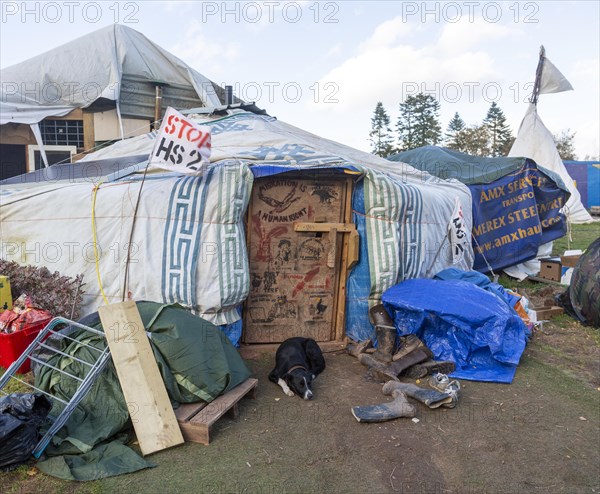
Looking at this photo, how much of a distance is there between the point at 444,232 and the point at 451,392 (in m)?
3.00

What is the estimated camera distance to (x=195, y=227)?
16.5 ft

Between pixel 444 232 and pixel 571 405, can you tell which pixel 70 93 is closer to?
pixel 444 232

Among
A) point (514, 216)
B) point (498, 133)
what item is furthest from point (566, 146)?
point (514, 216)

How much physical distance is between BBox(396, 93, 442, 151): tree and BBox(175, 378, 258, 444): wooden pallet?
39.1m

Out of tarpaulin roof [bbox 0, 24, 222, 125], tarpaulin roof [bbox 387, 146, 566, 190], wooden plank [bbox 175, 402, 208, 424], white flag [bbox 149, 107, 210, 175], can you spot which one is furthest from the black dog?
tarpaulin roof [bbox 0, 24, 222, 125]

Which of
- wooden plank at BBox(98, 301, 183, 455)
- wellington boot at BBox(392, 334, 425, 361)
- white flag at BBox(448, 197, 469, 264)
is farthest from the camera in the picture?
white flag at BBox(448, 197, 469, 264)

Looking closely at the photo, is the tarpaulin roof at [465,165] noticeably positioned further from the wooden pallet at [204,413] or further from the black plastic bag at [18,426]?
the black plastic bag at [18,426]

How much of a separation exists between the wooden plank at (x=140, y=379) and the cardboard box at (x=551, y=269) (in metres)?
8.07

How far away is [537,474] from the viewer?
3.36 meters

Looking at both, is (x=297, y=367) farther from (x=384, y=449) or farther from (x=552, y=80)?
(x=552, y=80)

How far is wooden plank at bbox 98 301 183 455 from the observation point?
11.6 ft

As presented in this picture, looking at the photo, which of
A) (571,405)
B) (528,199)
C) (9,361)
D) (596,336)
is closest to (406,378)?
(571,405)

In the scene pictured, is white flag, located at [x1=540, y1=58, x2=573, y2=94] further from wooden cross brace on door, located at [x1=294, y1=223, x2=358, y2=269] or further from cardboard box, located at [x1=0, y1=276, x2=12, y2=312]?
cardboard box, located at [x1=0, y1=276, x2=12, y2=312]

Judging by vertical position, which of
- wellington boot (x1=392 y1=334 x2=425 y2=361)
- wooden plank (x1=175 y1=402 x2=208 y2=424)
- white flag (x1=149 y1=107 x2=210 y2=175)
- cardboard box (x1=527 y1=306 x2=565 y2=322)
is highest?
white flag (x1=149 y1=107 x2=210 y2=175)
